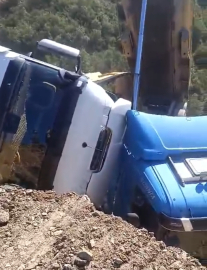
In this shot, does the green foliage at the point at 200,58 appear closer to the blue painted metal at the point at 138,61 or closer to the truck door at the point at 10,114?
the blue painted metal at the point at 138,61

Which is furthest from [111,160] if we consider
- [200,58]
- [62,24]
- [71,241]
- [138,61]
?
[62,24]

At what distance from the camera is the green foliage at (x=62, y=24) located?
15.0 metres

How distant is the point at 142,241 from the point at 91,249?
1.22ft

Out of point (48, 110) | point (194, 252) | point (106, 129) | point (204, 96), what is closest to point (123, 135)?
point (106, 129)

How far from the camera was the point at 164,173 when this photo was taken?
482 cm

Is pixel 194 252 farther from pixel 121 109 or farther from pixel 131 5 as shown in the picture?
pixel 131 5

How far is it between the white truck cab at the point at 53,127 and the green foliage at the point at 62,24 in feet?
24.4

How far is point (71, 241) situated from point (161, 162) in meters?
1.74

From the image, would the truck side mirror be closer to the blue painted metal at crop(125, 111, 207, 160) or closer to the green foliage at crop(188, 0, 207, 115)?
the blue painted metal at crop(125, 111, 207, 160)

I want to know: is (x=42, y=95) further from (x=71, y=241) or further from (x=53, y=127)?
(x=71, y=241)

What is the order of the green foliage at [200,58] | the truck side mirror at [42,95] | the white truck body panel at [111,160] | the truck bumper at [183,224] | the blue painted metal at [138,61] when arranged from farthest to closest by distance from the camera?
the green foliage at [200,58] < the blue painted metal at [138,61] < the white truck body panel at [111,160] < the truck side mirror at [42,95] < the truck bumper at [183,224]

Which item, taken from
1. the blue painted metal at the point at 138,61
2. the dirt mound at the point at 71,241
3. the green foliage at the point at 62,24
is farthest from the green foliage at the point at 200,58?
the dirt mound at the point at 71,241

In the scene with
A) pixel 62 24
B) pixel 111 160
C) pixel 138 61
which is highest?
pixel 62 24

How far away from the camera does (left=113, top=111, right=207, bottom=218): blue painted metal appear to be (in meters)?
4.62
